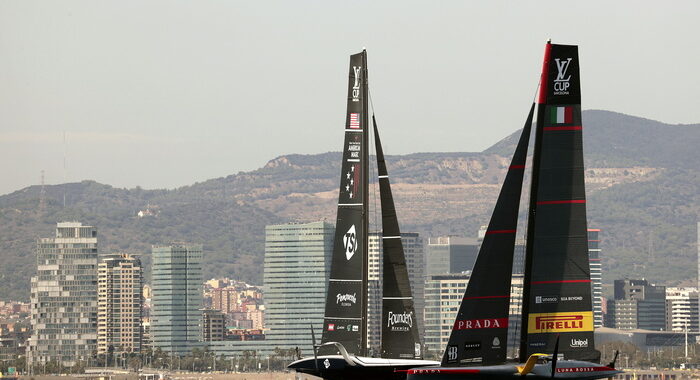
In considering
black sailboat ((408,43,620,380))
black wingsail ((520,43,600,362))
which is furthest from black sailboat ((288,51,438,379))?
black wingsail ((520,43,600,362))

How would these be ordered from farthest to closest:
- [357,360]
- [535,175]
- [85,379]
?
[85,379] → [357,360] → [535,175]

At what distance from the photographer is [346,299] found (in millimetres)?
33719

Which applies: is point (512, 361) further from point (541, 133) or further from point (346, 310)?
point (346, 310)

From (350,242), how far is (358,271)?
68 centimetres

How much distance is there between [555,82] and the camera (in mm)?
25172

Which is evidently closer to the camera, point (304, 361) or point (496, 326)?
point (496, 326)

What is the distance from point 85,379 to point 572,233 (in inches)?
6518

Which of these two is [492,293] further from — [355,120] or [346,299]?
[355,120]

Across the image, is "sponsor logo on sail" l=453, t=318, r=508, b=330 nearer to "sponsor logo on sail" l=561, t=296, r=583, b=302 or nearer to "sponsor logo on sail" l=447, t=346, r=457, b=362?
"sponsor logo on sail" l=447, t=346, r=457, b=362

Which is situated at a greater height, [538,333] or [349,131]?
[349,131]

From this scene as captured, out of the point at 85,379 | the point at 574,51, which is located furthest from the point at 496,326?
the point at 85,379

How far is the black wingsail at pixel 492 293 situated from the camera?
25719mm

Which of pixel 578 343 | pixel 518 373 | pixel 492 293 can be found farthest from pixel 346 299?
pixel 518 373

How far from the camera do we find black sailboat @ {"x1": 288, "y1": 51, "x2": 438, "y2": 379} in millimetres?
32750
